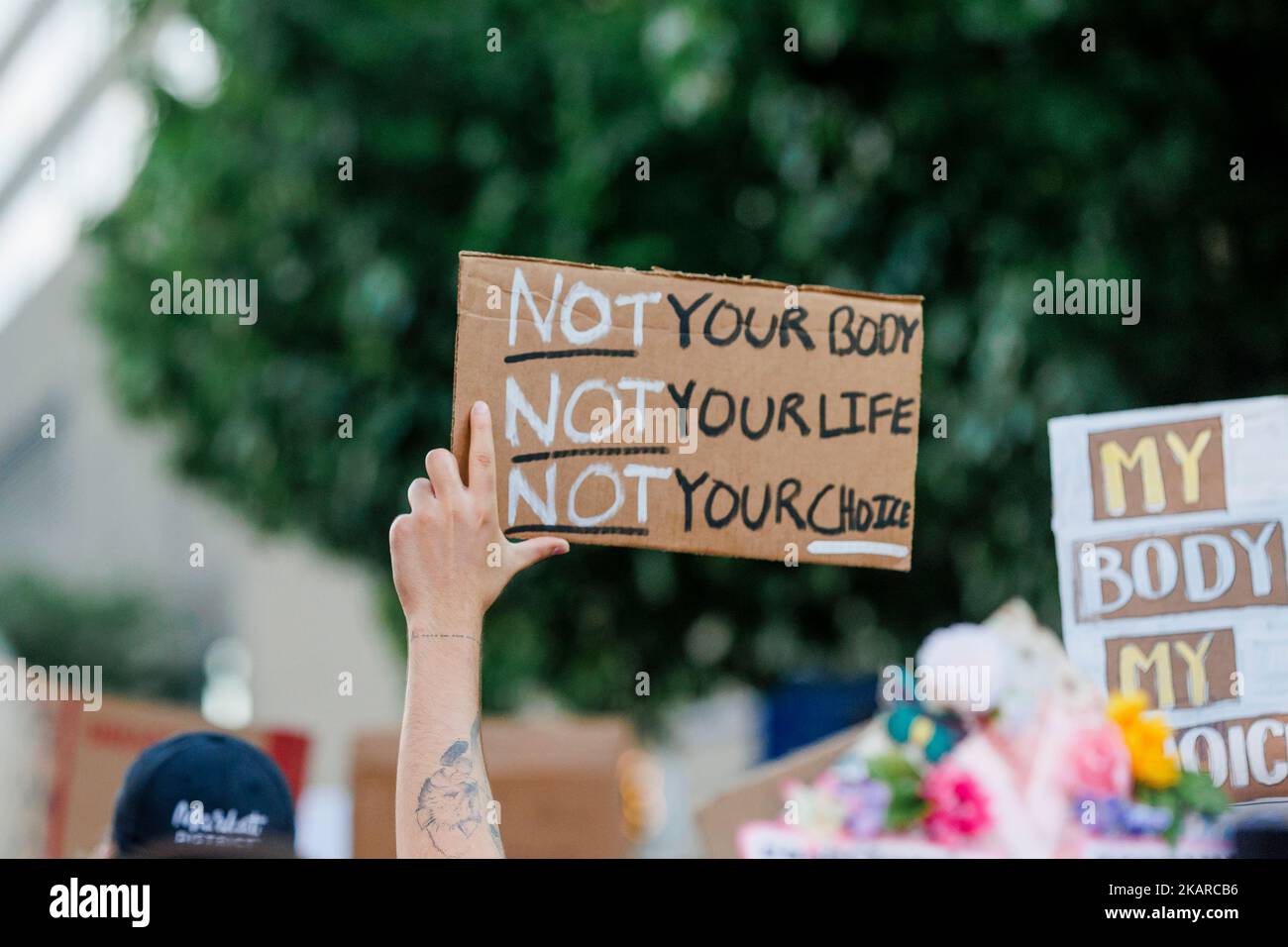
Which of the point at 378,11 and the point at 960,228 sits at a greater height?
the point at 378,11

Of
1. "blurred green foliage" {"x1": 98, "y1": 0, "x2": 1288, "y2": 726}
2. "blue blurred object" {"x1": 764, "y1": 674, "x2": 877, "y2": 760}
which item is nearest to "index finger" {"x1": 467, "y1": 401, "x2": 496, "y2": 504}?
"blurred green foliage" {"x1": 98, "y1": 0, "x2": 1288, "y2": 726}

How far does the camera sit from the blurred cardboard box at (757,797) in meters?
3.52

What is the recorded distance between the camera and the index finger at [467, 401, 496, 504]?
2.11m

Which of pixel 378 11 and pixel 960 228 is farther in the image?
pixel 378 11

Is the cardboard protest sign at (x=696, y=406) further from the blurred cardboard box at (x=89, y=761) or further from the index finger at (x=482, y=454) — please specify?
the blurred cardboard box at (x=89, y=761)

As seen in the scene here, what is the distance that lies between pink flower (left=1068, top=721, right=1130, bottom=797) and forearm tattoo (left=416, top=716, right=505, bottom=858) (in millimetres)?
1369

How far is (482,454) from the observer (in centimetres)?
218

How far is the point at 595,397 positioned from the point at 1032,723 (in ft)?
4.23

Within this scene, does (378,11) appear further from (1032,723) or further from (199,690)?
(199,690)

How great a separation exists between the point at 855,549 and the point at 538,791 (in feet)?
9.75

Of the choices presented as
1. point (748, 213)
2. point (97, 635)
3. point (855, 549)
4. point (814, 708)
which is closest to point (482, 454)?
point (855, 549)

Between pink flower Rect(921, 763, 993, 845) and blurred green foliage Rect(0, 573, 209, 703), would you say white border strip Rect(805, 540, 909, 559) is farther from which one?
blurred green foliage Rect(0, 573, 209, 703)

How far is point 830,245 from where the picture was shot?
220 inches
